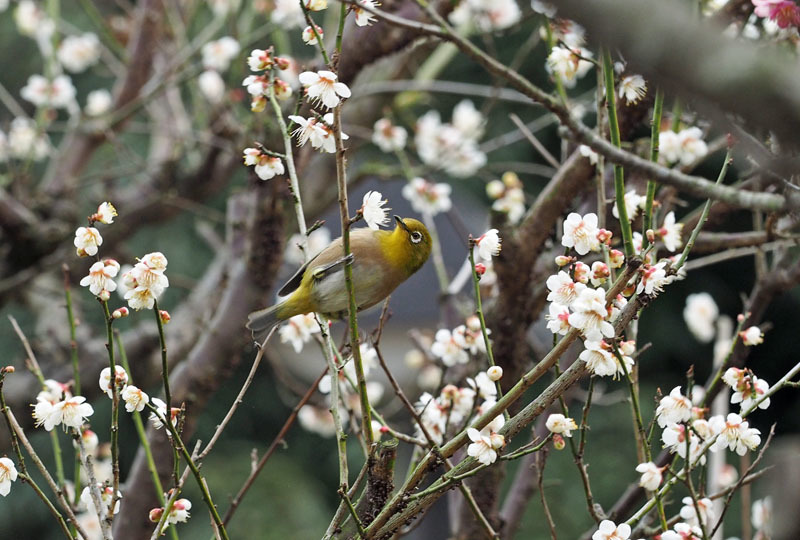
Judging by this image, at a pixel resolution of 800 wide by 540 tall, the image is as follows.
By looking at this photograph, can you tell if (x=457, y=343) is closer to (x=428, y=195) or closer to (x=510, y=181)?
(x=510, y=181)

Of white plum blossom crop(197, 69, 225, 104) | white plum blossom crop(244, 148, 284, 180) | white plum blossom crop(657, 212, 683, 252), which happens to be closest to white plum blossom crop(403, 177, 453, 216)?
white plum blossom crop(657, 212, 683, 252)

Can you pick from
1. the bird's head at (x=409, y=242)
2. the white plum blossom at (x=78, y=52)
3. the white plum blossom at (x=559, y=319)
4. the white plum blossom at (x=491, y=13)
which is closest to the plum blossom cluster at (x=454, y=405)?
the white plum blossom at (x=559, y=319)

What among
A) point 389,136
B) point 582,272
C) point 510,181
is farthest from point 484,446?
point 389,136

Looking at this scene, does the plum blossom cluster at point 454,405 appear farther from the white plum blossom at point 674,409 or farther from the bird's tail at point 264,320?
the bird's tail at point 264,320

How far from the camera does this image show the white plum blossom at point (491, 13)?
295 cm

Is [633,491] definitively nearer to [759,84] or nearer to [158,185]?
[759,84]

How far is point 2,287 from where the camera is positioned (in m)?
2.82

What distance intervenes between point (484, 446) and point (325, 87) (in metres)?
0.49

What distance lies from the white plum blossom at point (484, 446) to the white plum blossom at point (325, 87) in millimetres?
444

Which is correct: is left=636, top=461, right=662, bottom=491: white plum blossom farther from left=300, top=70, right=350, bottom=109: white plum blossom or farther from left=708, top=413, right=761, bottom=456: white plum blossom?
left=300, top=70, right=350, bottom=109: white plum blossom

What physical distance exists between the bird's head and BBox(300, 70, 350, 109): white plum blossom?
64 cm

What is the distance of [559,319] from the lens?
1151mm

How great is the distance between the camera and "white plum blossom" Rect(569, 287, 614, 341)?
3.45ft

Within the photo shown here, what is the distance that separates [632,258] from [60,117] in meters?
6.46
